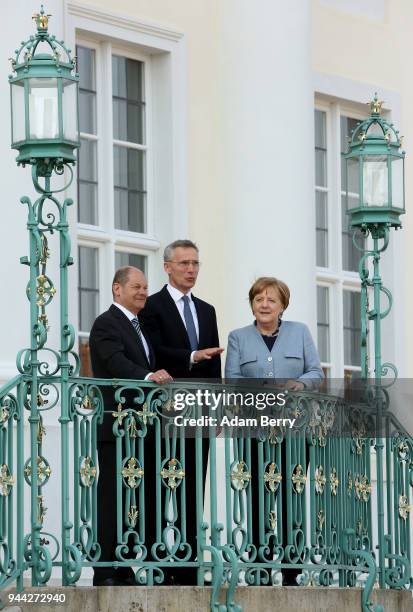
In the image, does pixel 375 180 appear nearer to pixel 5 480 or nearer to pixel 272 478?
pixel 272 478

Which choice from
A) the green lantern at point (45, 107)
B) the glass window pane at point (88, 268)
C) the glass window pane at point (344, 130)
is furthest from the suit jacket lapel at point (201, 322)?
the glass window pane at point (344, 130)

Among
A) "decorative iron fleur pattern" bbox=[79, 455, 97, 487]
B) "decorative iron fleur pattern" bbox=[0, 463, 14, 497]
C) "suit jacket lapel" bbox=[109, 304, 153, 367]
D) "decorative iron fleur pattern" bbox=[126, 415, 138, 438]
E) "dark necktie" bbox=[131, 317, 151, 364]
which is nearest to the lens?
"decorative iron fleur pattern" bbox=[0, 463, 14, 497]

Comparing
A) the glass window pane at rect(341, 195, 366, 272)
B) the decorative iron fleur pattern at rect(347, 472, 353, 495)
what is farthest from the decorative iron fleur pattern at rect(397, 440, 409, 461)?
the glass window pane at rect(341, 195, 366, 272)

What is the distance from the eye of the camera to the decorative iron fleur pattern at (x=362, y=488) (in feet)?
37.8

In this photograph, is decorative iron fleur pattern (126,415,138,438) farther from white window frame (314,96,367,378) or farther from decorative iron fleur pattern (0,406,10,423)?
white window frame (314,96,367,378)

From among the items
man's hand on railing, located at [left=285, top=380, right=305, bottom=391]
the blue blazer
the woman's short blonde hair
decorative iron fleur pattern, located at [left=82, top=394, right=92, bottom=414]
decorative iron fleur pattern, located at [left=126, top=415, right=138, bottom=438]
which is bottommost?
decorative iron fleur pattern, located at [left=126, top=415, right=138, bottom=438]

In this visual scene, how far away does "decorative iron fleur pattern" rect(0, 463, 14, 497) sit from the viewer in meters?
9.95

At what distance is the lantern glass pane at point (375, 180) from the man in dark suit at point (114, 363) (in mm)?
2021

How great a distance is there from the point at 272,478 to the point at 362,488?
3.15 ft

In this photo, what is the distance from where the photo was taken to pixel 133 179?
574 inches

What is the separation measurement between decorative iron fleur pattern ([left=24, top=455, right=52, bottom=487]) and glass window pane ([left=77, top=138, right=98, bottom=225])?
4162 millimetres

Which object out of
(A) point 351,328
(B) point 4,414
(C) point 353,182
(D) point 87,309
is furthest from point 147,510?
(A) point 351,328

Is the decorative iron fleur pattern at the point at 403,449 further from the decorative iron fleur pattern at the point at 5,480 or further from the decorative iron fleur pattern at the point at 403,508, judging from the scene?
the decorative iron fleur pattern at the point at 5,480

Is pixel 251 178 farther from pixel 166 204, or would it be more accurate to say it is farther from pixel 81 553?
pixel 81 553
